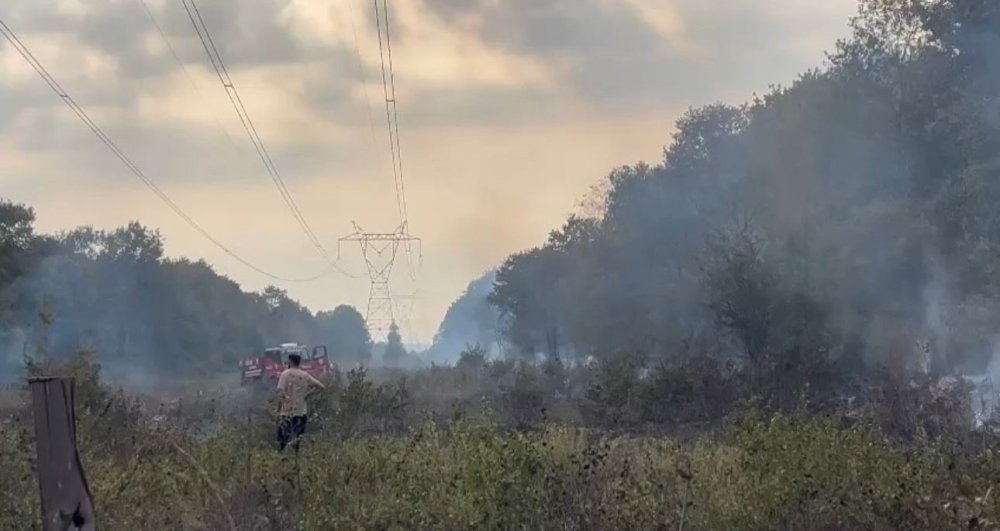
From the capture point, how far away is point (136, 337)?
8162 cm

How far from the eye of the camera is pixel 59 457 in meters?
6.93

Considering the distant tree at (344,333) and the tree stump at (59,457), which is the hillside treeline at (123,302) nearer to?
the tree stump at (59,457)

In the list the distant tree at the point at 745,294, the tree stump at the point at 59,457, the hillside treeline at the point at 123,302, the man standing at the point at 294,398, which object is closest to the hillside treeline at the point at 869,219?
the distant tree at the point at 745,294

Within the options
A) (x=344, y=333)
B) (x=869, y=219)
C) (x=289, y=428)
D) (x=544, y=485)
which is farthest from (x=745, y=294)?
(x=344, y=333)

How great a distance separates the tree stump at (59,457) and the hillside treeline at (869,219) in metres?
18.3

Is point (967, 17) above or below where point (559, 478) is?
above

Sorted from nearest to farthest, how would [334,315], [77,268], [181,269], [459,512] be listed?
[459,512] → [77,268] → [181,269] → [334,315]

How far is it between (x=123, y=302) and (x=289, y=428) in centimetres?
6947

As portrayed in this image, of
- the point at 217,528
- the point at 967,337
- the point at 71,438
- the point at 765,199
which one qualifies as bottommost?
the point at 217,528

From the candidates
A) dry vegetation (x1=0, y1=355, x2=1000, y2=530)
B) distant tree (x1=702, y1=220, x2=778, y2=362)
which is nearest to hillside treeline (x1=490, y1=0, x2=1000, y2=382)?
distant tree (x1=702, y1=220, x2=778, y2=362)

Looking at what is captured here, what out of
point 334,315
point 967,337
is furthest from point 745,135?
point 334,315

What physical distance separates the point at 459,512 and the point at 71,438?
3422 mm

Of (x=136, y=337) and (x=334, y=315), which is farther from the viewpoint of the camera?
(x=334, y=315)

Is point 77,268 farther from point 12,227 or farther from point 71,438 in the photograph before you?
point 71,438
